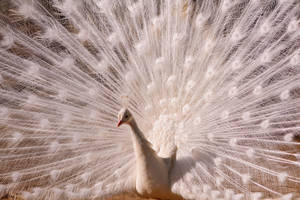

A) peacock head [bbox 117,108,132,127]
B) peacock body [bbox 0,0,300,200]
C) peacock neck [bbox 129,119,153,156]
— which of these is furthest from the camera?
peacock body [bbox 0,0,300,200]

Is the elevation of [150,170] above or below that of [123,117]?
below

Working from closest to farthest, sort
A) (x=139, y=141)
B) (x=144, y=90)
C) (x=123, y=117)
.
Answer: (x=123, y=117), (x=139, y=141), (x=144, y=90)

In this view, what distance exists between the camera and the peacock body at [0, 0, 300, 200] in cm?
248

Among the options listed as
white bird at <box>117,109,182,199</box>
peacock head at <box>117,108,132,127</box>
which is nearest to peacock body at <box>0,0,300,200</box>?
white bird at <box>117,109,182,199</box>

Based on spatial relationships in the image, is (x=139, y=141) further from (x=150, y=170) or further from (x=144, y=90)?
(x=144, y=90)

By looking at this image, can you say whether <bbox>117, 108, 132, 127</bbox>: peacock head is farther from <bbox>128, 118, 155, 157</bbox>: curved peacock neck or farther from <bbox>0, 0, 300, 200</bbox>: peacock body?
<bbox>0, 0, 300, 200</bbox>: peacock body

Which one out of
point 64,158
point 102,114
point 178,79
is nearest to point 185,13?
point 178,79

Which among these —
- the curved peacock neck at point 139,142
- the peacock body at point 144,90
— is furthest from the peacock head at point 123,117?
the peacock body at point 144,90

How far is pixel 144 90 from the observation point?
267 centimetres

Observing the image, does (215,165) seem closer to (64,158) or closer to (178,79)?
(178,79)

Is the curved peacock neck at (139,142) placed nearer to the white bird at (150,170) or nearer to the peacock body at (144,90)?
the white bird at (150,170)

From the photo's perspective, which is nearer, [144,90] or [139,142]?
[139,142]

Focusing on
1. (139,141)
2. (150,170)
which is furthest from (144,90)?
(150,170)

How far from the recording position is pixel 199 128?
256cm
